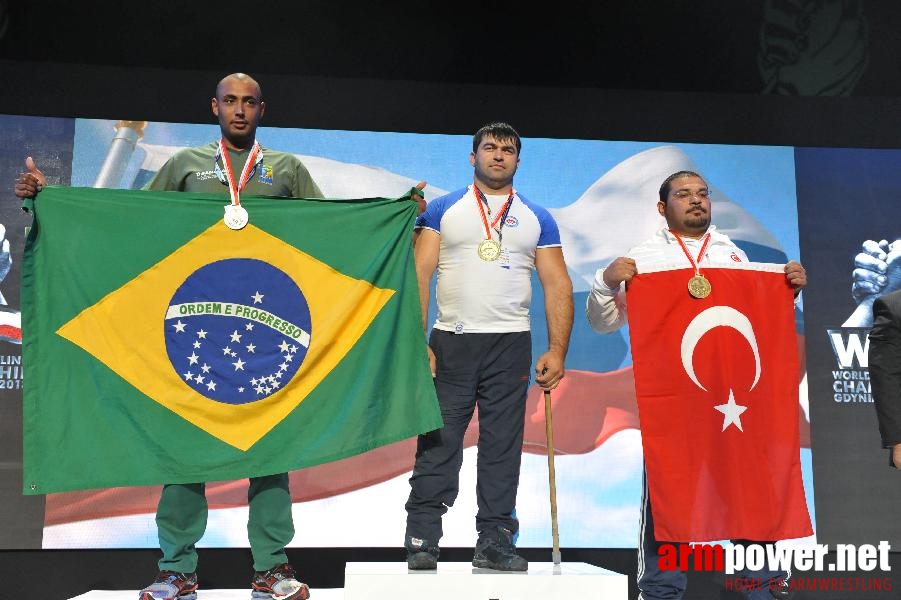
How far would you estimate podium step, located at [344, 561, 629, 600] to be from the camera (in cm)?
266

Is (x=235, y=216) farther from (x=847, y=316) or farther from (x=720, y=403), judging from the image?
(x=847, y=316)

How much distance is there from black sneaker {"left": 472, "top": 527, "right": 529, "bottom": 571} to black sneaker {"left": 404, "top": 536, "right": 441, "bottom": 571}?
146 mm

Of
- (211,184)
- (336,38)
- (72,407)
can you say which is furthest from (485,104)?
(72,407)

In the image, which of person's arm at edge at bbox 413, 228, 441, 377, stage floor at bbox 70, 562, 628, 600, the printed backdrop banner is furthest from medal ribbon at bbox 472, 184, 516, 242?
the printed backdrop banner

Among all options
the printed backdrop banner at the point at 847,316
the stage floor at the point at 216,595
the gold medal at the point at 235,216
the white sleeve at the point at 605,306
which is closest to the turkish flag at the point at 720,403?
the white sleeve at the point at 605,306

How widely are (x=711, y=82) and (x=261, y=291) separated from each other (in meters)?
3.05

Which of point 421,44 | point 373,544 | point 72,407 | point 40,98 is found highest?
point 421,44

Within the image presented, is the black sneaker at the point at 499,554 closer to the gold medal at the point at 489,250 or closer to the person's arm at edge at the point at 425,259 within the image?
the person's arm at edge at the point at 425,259

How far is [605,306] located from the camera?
3.16 m

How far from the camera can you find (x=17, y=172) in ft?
14.6

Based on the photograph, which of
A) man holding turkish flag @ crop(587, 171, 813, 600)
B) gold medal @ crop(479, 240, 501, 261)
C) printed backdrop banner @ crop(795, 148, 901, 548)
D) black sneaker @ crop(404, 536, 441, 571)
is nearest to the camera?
black sneaker @ crop(404, 536, 441, 571)

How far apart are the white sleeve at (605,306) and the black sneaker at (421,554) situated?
3.24 feet

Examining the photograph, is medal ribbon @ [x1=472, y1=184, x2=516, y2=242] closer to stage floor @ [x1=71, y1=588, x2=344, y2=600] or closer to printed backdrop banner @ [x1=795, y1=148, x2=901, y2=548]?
stage floor @ [x1=71, y1=588, x2=344, y2=600]

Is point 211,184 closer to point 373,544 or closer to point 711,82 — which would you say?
point 373,544
